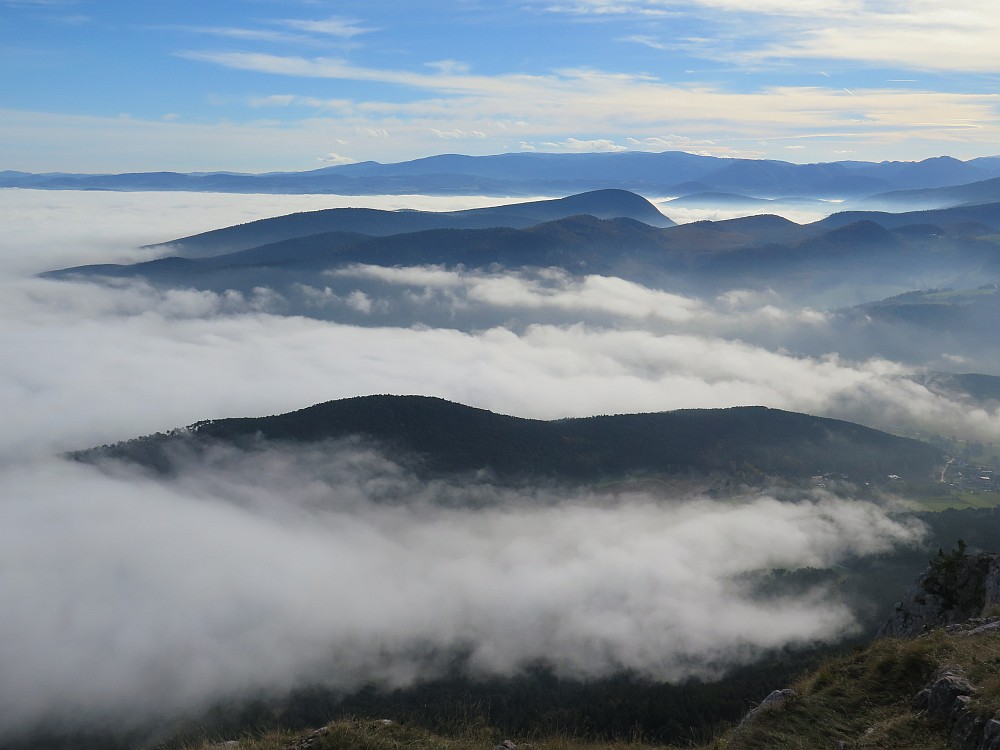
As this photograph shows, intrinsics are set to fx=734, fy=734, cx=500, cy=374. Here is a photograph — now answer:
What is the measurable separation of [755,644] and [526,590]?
47.6m

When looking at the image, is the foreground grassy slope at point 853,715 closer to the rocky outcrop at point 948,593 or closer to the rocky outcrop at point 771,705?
the rocky outcrop at point 771,705

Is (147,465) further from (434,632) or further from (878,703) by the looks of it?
(878,703)

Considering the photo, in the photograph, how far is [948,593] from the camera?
5212 cm

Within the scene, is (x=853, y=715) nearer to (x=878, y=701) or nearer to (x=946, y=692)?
(x=878, y=701)

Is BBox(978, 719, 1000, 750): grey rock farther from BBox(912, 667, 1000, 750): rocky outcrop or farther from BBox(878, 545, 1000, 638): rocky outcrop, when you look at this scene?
BBox(878, 545, 1000, 638): rocky outcrop

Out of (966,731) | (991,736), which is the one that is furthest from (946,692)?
(991,736)

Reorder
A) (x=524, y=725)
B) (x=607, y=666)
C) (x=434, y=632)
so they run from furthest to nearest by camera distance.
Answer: (x=434, y=632)
(x=607, y=666)
(x=524, y=725)

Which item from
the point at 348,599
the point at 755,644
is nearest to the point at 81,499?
the point at 348,599

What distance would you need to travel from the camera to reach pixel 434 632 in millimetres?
121938

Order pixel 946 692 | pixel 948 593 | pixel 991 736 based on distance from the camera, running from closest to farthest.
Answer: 1. pixel 991 736
2. pixel 946 692
3. pixel 948 593

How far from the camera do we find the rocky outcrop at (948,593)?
4972 centimetres

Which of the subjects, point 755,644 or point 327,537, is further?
point 327,537

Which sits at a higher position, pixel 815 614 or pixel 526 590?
pixel 815 614

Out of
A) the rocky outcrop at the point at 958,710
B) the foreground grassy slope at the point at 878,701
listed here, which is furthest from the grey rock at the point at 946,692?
the foreground grassy slope at the point at 878,701
